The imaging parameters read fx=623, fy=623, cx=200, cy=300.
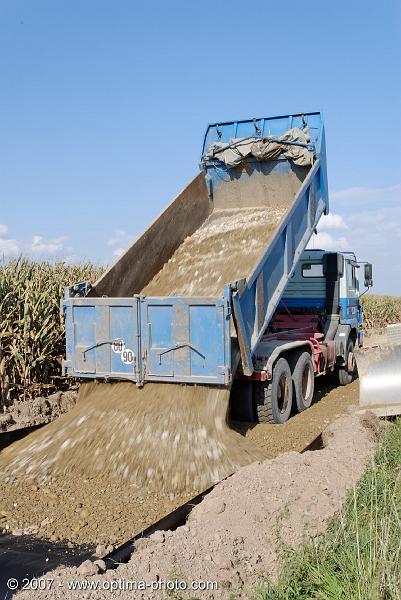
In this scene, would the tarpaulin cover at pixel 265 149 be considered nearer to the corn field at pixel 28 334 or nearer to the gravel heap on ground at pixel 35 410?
the corn field at pixel 28 334

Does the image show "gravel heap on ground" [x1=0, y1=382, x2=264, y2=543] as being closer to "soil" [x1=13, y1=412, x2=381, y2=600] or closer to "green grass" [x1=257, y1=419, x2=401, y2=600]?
"soil" [x1=13, y1=412, x2=381, y2=600]

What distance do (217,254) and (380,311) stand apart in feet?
59.1

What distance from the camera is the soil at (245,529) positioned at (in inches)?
150

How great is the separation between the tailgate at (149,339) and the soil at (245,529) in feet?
4.79

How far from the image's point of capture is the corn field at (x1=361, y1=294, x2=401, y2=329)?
24.9 m

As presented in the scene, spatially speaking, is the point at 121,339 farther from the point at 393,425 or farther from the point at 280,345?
the point at 393,425

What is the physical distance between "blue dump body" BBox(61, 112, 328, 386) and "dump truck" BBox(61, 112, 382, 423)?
0.04 feet

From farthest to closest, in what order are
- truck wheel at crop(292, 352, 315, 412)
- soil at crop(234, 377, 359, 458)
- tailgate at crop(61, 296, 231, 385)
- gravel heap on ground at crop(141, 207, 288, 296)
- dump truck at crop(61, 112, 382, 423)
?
truck wheel at crop(292, 352, 315, 412) < gravel heap on ground at crop(141, 207, 288, 296) < soil at crop(234, 377, 359, 458) < dump truck at crop(61, 112, 382, 423) < tailgate at crop(61, 296, 231, 385)

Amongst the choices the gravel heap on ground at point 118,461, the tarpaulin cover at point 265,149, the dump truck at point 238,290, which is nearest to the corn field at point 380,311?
the dump truck at point 238,290

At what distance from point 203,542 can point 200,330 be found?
121 inches

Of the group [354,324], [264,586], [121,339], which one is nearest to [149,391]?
[121,339]

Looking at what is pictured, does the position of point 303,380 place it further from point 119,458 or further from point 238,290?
point 119,458

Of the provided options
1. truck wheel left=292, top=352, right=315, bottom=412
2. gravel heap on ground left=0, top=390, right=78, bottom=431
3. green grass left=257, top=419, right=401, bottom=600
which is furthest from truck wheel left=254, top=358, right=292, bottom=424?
green grass left=257, top=419, right=401, bottom=600

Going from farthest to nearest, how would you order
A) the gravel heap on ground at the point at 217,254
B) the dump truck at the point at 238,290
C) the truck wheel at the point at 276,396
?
the gravel heap on ground at the point at 217,254 < the truck wheel at the point at 276,396 < the dump truck at the point at 238,290
